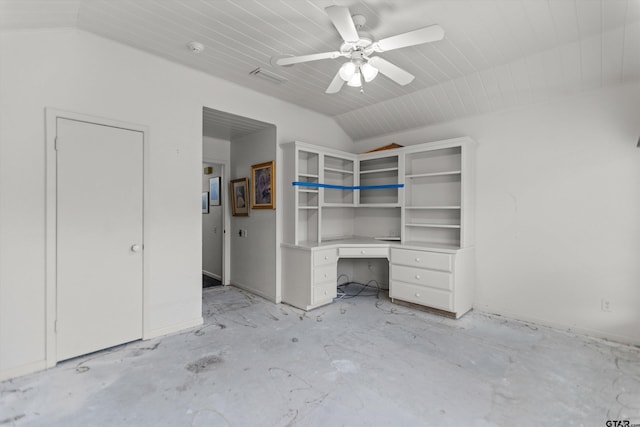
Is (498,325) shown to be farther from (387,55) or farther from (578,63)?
(387,55)

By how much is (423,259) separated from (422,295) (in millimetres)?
438

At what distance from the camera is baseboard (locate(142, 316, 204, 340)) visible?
115 inches

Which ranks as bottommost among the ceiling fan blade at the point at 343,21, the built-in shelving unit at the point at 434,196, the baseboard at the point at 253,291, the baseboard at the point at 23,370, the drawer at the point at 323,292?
the baseboard at the point at 23,370

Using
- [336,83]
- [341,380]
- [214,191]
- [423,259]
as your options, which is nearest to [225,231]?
[214,191]

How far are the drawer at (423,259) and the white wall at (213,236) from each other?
114 inches

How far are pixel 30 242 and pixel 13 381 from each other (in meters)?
1.00

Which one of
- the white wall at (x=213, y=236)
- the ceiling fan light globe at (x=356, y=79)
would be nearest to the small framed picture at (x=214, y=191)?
the white wall at (x=213, y=236)

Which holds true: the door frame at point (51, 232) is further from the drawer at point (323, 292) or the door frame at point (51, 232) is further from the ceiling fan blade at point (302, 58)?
the drawer at point (323, 292)

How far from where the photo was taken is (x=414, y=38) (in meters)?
2.00

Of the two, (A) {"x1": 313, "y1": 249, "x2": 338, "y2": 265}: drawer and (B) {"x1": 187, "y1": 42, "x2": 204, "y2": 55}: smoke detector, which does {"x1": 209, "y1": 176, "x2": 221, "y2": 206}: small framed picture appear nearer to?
(A) {"x1": 313, "y1": 249, "x2": 338, "y2": 265}: drawer

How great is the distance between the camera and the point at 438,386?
2174 millimetres

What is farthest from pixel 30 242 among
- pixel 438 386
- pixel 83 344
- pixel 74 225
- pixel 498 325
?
pixel 498 325

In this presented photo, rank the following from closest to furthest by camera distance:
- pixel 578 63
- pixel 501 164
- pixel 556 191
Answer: pixel 578 63 < pixel 556 191 < pixel 501 164

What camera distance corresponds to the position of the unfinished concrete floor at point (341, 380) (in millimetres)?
1858
